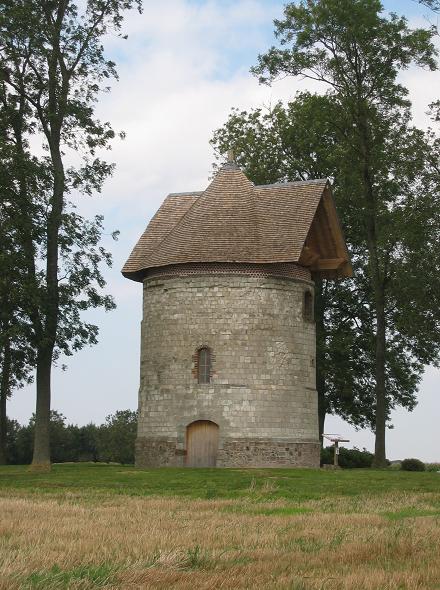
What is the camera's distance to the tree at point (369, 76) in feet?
137

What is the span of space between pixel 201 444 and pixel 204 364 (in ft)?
9.79

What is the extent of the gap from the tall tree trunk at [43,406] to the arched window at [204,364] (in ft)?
18.2

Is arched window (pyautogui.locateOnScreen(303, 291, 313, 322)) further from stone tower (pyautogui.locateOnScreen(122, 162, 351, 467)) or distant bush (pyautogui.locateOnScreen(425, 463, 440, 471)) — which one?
distant bush (pyautogui.locateOnScreen(425, 463, 440, 471))

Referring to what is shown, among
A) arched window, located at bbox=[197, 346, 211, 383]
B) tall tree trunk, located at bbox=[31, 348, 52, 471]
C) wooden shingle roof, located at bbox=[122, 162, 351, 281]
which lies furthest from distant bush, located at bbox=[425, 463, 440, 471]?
tall tree trunk, located at bbox=[31, 348, 52, 471]

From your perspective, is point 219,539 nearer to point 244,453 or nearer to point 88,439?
point 244,453

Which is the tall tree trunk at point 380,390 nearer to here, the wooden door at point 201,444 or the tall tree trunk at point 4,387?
the wooden door at point 201,444

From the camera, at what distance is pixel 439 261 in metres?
39.6

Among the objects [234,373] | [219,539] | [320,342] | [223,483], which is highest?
[320,342]

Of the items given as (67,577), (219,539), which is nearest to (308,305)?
(219,539)

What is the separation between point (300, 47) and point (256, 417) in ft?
56.7

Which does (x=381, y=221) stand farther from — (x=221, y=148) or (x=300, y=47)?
(x=221, y=148)

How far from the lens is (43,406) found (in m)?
35.8

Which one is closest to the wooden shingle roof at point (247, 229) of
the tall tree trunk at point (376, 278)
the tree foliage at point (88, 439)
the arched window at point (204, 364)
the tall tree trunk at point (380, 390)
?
the tall tree trunk at point (376, 278)

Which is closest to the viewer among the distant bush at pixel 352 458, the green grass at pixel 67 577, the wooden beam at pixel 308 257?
the green grass at pixel 67 577
